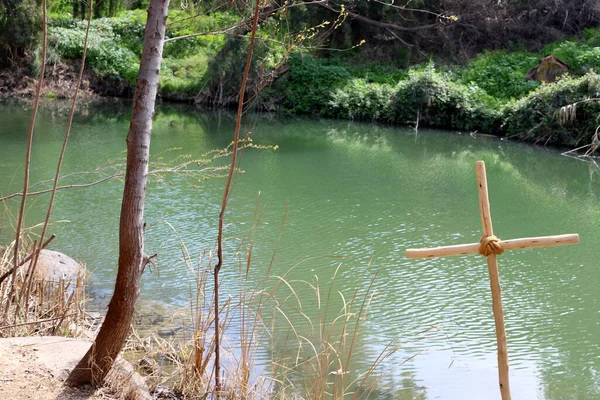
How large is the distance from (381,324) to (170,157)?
826 centimetres

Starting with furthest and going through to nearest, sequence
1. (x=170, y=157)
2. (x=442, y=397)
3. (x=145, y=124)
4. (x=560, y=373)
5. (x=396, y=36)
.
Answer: (x=396, y=36)
(x=170, y=157)
(x=560, y=373)
(x=442, y=397)
(x=145, y=124)

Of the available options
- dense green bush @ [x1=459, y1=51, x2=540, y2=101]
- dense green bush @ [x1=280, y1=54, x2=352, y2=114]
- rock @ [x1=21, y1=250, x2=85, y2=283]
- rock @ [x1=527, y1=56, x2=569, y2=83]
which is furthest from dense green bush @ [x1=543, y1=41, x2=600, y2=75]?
rock @ [x1=21, y1=250, x2=85, y2=283]

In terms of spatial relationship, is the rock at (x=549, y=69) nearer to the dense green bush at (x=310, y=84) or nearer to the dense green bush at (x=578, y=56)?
the dense green bush at (x=578, y=56)

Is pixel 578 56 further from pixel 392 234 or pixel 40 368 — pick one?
pixel 40 368

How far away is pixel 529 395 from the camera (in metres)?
5.08

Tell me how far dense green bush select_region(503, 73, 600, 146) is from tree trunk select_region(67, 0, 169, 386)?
564 inches

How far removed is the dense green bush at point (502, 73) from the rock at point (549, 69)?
14.2 inches

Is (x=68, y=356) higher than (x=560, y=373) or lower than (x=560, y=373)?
higher

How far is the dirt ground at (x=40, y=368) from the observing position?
3.01 metres

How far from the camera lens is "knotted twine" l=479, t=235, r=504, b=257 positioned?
8.62ft

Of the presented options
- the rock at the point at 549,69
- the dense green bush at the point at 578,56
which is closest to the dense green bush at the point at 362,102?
the rock at the point at 549,69

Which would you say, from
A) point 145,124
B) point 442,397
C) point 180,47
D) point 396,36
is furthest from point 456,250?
point 180,47

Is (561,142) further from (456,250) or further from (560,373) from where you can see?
(456,250)

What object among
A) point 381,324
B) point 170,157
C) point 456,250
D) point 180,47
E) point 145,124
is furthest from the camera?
point 180,47
